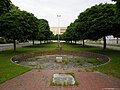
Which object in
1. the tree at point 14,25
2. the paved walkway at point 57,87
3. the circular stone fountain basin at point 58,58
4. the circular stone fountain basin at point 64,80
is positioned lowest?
the circular stone fountain basin at point 58,58

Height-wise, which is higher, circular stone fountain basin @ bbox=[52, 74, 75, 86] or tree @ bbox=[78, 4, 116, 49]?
tree @ bbox=[78, 4, 116, 49]

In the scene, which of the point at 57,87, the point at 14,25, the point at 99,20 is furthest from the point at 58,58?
the point at 57,87

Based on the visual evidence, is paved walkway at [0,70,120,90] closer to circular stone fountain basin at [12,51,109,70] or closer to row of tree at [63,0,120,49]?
circular stone fountain basin at [12,51,109,70]

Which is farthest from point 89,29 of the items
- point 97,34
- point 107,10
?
point 107,10

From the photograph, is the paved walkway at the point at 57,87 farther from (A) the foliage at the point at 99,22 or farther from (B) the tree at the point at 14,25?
(A) the foliage at the point at 99,22

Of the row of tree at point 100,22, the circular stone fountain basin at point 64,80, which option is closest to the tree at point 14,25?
the row of tree at point 100,22

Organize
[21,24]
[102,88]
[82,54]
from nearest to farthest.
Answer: [102,88] < [21,24] < [82,54]

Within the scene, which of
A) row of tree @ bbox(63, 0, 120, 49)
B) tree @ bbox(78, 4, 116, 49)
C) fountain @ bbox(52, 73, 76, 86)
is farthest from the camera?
tree @ bbox(78, 4, 116, 49)

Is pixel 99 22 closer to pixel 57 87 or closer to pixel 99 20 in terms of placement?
pixel 99 20

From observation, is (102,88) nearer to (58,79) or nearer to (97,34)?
(58,79)

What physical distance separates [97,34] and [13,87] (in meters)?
19.2

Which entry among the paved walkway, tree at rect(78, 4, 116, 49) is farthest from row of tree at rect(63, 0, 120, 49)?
the paved walkway

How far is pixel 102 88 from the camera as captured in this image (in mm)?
9320

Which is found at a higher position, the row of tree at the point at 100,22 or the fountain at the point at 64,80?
the row of tree at the point at 100,22
